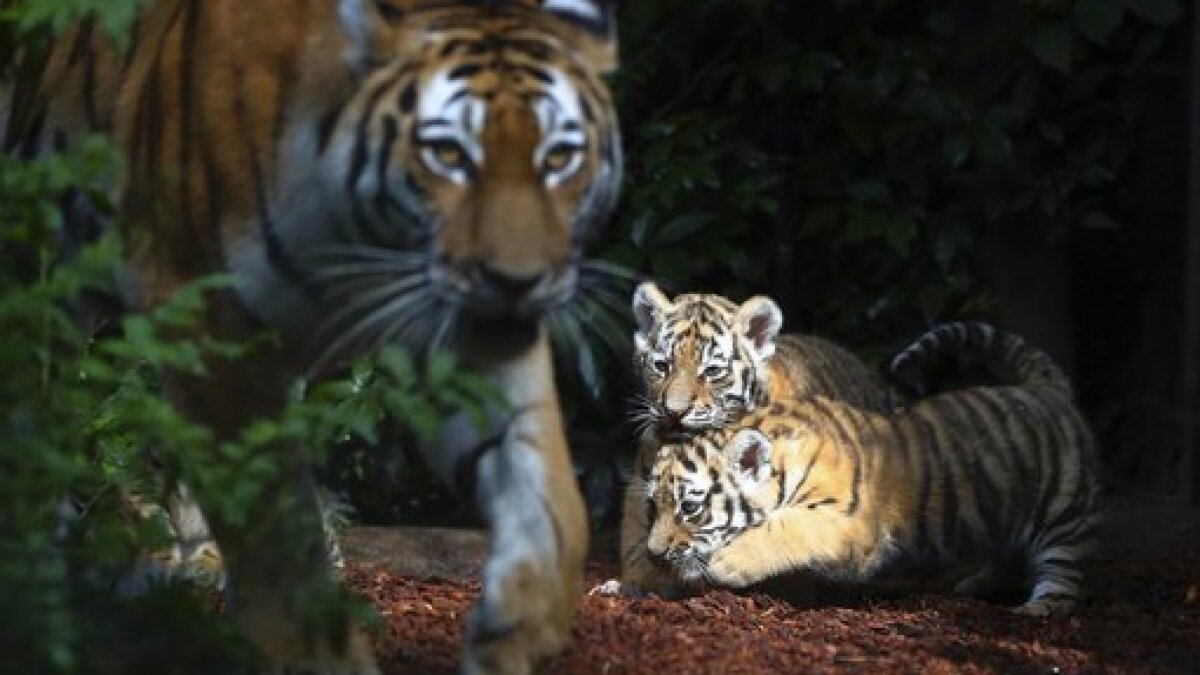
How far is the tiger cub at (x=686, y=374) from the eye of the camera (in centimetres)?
680

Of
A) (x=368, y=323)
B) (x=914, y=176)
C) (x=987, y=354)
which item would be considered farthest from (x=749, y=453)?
(x=368, y=323)

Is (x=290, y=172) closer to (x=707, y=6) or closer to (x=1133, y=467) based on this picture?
(x=707, y=6)

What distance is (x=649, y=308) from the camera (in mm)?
7086

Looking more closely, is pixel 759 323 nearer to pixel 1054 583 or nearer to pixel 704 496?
pixel 704 496

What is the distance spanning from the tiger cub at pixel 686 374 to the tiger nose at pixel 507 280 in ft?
8.79

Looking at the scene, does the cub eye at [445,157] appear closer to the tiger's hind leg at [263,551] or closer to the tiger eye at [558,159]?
the tiger eye at [558,159]

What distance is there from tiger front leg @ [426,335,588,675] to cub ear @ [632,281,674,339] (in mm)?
2592

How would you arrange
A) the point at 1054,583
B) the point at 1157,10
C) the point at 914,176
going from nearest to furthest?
the point at 1054,583 → the point at 1157,10 → the point at 914,176

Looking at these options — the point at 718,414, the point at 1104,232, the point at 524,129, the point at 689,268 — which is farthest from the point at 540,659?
the point at 1104,232

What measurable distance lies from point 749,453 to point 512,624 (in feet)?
8.03

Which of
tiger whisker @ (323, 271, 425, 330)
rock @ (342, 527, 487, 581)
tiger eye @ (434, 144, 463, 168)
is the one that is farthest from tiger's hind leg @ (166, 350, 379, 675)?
rock @ (342, 527, 487, 581)

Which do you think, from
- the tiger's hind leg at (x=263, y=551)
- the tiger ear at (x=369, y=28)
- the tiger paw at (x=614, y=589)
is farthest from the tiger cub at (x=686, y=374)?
A: the tiger ear at (x=369, y=28)

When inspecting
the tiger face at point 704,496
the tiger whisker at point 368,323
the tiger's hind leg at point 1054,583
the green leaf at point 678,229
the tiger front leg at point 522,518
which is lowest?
the tiger's hind leg at point 1054,583

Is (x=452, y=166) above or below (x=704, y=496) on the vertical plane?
above
